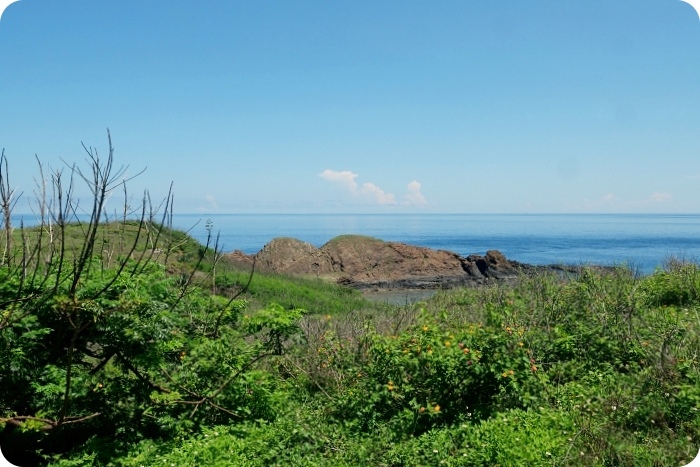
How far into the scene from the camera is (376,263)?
36.2 m

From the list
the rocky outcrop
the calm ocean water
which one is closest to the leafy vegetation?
the calm ocean water

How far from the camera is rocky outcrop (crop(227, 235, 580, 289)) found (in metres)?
34.4

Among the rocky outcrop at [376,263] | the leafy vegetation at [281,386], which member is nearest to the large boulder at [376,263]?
the rocky outcrop at [376,263]

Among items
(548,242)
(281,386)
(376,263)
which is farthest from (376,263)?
(548,242)

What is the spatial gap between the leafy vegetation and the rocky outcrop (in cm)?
2749

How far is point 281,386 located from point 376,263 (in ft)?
97.4

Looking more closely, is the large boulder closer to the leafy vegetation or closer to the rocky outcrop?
the rocky outcrop

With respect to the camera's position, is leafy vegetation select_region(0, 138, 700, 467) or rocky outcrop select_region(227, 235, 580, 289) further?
rocky outcrop select_region(227, 235, 580, 289)

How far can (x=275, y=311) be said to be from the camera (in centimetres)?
597

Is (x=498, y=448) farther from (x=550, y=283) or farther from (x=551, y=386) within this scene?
(x=550, y=283)

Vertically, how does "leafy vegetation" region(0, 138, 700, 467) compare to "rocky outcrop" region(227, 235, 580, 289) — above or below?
above

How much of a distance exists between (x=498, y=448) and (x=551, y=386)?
1392mm

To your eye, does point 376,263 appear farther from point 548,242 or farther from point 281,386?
point 548,242

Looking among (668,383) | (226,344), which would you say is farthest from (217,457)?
(668,383)
